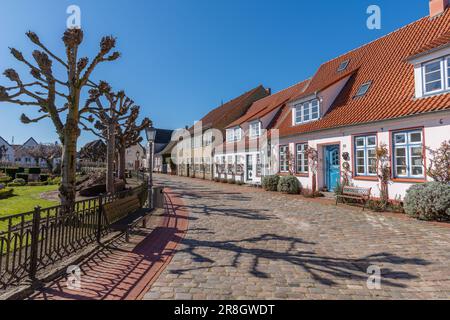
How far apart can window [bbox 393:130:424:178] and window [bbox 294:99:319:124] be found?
5279 millimetres

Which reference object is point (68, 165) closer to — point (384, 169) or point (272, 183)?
point (384, 169)

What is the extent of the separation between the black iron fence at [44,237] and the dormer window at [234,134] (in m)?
17.9

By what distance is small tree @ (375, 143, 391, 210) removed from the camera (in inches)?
400

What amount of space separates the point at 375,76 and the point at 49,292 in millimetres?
14946

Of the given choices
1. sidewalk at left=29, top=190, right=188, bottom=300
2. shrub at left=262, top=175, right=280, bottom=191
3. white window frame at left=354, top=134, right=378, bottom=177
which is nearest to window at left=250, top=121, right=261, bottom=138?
shrub at left=262, top=175, right=280, bottom=191

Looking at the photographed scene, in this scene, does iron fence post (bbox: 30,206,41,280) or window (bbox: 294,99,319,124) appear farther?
window (bbox: 294,99,319,124)

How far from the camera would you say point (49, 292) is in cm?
358

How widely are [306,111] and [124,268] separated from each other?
13912 mm

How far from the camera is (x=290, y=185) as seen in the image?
48.1 feet

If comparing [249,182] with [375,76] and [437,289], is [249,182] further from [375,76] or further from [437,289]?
[437,289]

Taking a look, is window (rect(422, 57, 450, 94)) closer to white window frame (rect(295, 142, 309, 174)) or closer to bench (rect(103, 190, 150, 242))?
white window frame (rect(295, 142, 309, 174))

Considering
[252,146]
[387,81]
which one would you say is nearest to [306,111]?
[387,81]

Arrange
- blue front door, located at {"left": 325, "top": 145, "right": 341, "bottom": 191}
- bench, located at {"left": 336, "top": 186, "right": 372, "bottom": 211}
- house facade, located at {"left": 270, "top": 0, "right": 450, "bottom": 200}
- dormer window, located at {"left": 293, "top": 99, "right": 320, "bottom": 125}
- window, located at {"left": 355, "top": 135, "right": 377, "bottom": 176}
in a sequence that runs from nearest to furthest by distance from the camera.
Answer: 1. house facade, located at {"left": 270, "top": 0, "right": 450, "bottom": 200}
2. bench, located at {"left": 336, "top": 186, "right": 372, "bottom": 211}
3. window, located at {"left": 355, "top": 135, "right": 377, "bottom": 176}
4. blue front door, located at {"left": 325, "top": 145, "right": 341, "bottom": 191}
5. dormer window, located at {"left": 293, "top": 99, "right": 320, "bottom": 125}
